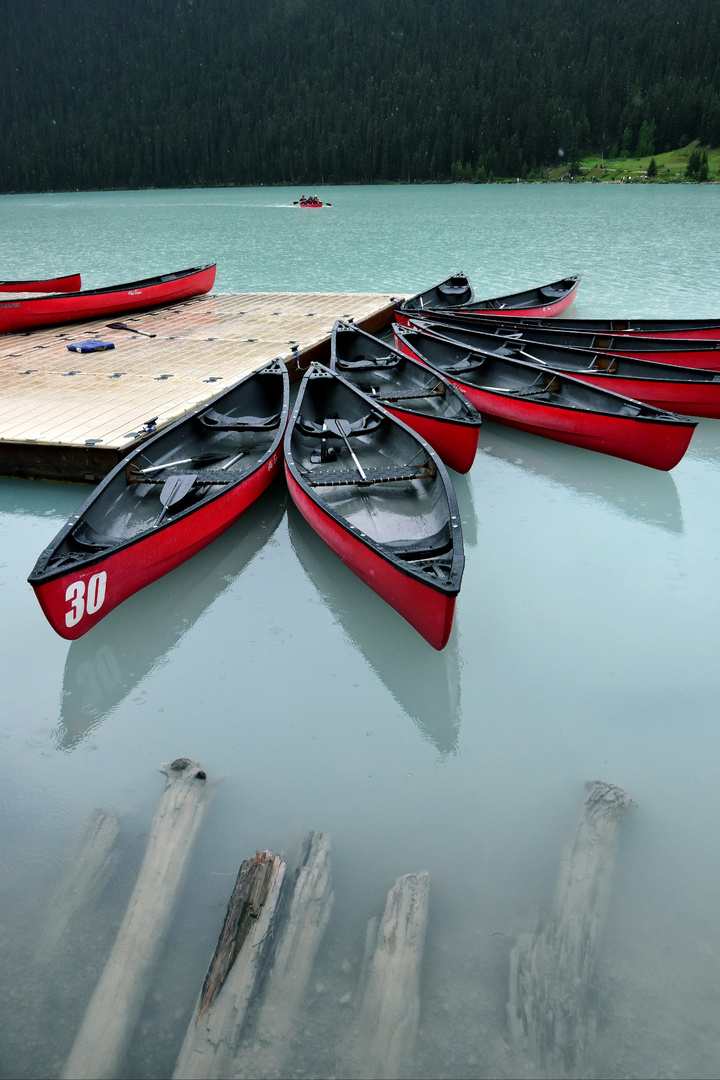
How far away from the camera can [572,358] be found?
10750 mm

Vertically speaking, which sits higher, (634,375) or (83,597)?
(634,375)

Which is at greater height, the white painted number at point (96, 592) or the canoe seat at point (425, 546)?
the canoe seat at point (425, 546)

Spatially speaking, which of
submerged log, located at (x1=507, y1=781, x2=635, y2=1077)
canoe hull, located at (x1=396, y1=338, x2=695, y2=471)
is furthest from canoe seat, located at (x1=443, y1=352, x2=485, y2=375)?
submerged log, located at (x1=507, y1=781, x2=635, y2=1077)

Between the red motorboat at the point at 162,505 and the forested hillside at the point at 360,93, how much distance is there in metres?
105

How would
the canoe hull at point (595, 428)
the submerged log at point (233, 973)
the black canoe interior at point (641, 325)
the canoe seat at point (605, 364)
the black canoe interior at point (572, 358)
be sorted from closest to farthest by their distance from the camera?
1. the submerged log at point (233, 973)
2. the canoe hull at point (595, 428)
3. the black canoe interior at point (572, 358)
4. the canoe seat at point (605, 364)
5. the black canoe interior at point (641, 325)

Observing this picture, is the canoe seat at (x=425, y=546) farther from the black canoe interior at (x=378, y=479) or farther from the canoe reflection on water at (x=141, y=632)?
the canoe reflection on water at (x=141, y=632)

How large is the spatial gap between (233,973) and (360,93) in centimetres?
15630

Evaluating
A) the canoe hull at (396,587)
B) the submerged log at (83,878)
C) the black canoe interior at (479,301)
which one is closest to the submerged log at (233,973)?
the submerged log at (83,878)

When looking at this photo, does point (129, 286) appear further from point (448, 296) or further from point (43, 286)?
→ point (448, 296)

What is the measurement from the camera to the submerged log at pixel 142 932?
105 inches

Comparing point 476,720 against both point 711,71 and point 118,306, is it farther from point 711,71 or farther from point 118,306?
point 711,71

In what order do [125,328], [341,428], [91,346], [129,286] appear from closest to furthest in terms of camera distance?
1. [341,428]
2. [91,346]
3. [125,328]
4. [129,286]

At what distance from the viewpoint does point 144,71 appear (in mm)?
165500

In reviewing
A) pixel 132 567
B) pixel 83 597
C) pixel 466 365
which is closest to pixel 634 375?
pixel 466 365
